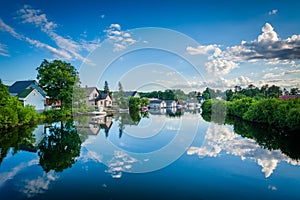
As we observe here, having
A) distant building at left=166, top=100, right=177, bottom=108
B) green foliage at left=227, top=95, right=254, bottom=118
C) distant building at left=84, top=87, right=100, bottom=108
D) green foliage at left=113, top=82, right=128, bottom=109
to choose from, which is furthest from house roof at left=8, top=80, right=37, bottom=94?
Result: distant building at left=166, top=100, right=177, bottom=108

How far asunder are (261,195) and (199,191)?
1.33 meters

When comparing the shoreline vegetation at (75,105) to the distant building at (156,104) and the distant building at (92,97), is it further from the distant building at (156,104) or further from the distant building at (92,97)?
the distant building at (156,104)

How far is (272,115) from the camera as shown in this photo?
16.1m

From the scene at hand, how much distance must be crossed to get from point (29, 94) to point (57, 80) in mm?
3380

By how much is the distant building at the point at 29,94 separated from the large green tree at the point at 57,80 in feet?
5.07

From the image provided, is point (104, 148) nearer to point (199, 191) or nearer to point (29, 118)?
point (199, 191)

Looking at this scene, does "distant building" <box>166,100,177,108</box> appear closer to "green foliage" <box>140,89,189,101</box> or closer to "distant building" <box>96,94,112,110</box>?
"green foliage" <box>140,89,189,101</box>

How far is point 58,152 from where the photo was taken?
8.24 metres

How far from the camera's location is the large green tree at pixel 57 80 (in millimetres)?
22719

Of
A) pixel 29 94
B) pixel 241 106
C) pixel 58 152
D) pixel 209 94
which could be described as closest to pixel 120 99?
pixel 29 94

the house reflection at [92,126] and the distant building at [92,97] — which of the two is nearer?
the house reflection at [92,126]

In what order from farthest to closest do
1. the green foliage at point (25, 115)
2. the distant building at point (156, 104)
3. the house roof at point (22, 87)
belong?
the distant building at point (156, 104)
the house roof at point (22, 87)
the green foliage at point (25, 115)

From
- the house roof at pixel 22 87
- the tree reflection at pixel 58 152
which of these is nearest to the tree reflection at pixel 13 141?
the tree reflection at pixel 58 152

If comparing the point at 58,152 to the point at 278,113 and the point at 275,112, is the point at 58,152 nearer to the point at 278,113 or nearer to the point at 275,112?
the point at 278,113
